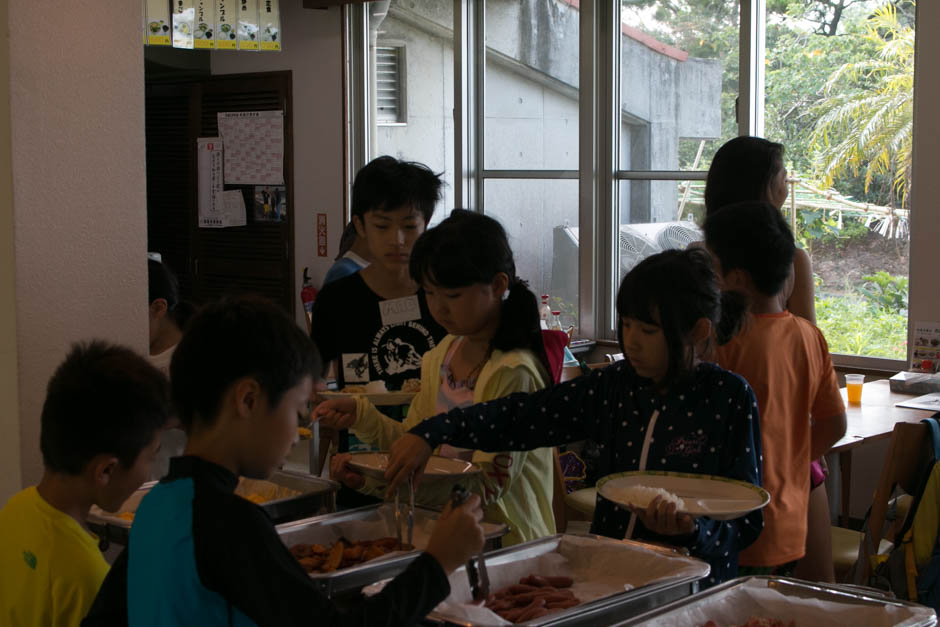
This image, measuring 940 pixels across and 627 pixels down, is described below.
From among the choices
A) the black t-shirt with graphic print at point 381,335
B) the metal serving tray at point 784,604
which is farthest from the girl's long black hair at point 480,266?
the metal serving tray at point 784,604

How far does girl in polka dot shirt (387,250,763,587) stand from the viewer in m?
1.77

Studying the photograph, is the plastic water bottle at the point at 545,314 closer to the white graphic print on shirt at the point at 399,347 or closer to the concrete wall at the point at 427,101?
the concrete wall at the point at 427,101

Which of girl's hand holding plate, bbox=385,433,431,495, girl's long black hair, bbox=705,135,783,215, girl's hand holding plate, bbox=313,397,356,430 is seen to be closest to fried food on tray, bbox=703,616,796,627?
girl's hand holding plate, bbox=385,433,431,495

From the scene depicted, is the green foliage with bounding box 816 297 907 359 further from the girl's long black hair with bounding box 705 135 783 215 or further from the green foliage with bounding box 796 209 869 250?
the girl's long black hair with bounding box 705 135 783 215

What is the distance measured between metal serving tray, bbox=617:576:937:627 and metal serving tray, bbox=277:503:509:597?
405 mm

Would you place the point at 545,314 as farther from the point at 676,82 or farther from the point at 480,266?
the point at 480,266

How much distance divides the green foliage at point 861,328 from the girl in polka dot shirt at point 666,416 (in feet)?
9.66

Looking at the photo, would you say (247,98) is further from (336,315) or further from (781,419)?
(781,419)

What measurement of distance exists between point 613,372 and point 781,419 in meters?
0.35

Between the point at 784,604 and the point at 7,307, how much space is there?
1.91 metres

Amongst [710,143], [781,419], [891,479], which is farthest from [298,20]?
[781,419]

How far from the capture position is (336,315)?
2.48 meters

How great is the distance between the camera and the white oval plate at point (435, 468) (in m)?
1.92

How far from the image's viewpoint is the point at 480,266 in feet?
6.67
